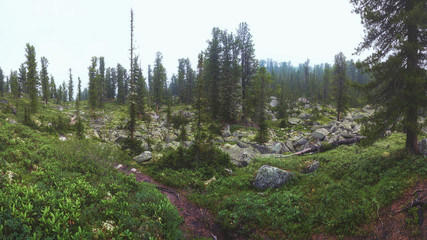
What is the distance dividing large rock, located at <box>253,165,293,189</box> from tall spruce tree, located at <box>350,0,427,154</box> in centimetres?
488

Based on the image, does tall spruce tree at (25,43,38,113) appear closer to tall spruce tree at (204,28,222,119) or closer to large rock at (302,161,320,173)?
tall spruce tree at (204,28,222,119)

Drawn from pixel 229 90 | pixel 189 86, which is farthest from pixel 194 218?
pixel 189 86

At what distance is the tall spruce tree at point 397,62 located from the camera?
856cm

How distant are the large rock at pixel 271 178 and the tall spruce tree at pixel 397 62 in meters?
4.88

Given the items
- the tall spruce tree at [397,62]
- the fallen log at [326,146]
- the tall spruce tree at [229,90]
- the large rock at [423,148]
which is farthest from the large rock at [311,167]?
→ the tall spruce tree at [229,90]

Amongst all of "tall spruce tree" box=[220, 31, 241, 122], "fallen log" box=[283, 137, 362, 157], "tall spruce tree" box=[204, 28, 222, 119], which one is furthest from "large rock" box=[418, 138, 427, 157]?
"tall spruce tree" box=[204, 28, 222, 119]

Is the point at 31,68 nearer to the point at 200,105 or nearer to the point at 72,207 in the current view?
the point at 200,105

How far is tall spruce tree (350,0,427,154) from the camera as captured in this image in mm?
8562

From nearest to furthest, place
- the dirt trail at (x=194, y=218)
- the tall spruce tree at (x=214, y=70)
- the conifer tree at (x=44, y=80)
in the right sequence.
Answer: the dirt trail at (x=194, y=218)
the tall spruce tree at (x=214, y=70)
the conifer tree at (x=44, y=80)

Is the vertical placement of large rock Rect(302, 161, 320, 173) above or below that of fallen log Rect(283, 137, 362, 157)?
below

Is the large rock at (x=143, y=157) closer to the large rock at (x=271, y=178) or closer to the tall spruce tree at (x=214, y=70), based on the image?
the large rock at (x=271, y=178)

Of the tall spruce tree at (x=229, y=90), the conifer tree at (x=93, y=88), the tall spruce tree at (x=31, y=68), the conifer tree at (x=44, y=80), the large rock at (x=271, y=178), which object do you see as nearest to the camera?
the large rock at (x=271, y=178)

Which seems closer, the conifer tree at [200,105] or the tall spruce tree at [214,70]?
the conifer tree at [200,105]

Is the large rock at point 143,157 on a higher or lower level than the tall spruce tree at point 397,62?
lower
